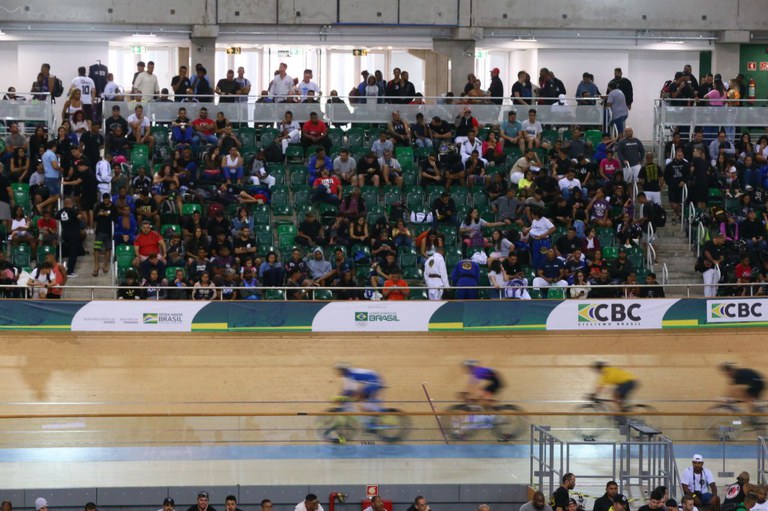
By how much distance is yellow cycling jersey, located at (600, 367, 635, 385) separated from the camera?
1961cm

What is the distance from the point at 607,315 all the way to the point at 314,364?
4.65m

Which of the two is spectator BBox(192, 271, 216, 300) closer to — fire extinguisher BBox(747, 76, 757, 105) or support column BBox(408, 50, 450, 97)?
support column BBox(408, 50, 450, 97)

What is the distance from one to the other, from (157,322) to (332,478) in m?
6.01

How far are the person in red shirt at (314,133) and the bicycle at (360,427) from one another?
10468 mm

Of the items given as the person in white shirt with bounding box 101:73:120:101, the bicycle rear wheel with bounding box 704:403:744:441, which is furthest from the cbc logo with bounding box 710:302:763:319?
the person in white shirt with bounding box 101:73:120:101

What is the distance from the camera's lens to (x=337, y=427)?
17.1 meters

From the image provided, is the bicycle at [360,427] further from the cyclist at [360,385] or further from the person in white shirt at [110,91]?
the person in white shirt at [110,91]

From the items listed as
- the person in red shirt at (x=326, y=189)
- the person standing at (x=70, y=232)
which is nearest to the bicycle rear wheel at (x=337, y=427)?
the person standing at (x=70, y=232)

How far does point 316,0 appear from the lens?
30.8 meters

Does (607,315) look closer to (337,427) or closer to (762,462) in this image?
(762,462)

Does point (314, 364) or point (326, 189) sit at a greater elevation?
point (326, 189)

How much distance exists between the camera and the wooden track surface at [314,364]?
20.5 meters

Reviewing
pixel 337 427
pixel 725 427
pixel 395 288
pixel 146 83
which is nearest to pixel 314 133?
pixel 146 83

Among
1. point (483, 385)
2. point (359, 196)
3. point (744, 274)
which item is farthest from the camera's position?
point (359, 196)
